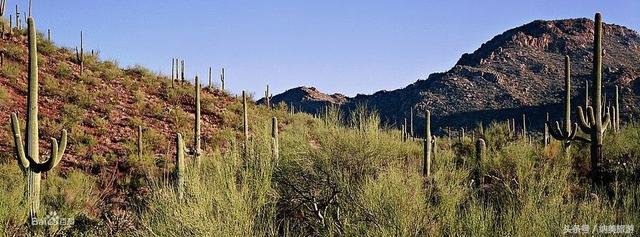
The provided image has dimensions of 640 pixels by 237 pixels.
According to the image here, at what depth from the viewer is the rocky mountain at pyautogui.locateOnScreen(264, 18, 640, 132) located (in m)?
49.7

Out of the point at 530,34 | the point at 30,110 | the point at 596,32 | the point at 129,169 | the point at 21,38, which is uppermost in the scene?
the point at 530,34

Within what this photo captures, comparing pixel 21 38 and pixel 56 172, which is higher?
pixel 21 38

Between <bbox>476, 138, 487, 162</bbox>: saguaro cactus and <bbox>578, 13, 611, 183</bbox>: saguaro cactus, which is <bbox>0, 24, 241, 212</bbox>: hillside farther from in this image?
<bbox>578, 13, 611, 183</bbox>: saguaro cactus

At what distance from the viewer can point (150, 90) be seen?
78.4 feet

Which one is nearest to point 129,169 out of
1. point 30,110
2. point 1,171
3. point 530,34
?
point 1,171

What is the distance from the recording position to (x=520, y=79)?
192ft

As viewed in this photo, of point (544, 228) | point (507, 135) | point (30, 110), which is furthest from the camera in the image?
point (507, 135)

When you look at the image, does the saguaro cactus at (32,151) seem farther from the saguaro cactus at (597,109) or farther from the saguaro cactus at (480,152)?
the saguaro cactus at (597,109)

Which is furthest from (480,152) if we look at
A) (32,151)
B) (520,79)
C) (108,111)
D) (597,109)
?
(520,79)

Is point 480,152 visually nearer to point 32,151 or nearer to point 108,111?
point 32,151

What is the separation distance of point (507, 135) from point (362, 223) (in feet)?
44.1

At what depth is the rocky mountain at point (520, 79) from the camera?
49719 mm

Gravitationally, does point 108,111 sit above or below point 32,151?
above

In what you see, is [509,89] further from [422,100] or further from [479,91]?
[422,100]
